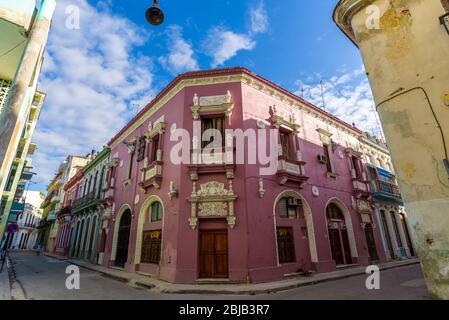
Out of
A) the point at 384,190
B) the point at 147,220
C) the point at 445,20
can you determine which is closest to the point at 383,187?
the point at 384,190

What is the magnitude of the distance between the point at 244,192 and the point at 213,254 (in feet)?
9.27

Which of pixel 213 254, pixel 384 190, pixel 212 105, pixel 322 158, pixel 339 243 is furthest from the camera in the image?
pixel 384 190

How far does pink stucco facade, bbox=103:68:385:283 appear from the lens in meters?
9.53

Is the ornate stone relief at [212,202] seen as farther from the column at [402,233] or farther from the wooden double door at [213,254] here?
the column at [402,233]

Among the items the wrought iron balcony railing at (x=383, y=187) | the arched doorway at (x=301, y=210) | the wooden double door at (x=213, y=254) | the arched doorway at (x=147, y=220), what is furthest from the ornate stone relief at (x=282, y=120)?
the wrought iron balcony railing at (x=383, y=187)

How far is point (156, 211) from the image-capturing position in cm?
1220

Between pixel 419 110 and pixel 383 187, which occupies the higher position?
pixel 383 187

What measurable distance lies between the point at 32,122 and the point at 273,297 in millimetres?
11592

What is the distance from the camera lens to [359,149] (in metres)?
18.1

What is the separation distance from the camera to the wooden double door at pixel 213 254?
9.27 meters

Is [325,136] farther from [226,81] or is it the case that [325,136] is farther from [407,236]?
[407,236]

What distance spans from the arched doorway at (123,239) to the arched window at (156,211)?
2.68 m

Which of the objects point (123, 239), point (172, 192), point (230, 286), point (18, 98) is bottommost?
point (230, 286)

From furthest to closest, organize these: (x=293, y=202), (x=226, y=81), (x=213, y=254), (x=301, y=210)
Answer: (x=301, y=210)
(x=226, y=81)
(x=293, y=202)
(x=213, y=254)
